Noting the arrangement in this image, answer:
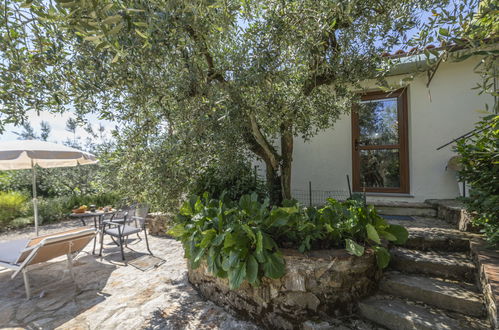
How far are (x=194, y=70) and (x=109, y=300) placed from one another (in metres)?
2.92

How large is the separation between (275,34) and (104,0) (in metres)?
1.59

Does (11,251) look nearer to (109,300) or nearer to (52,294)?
(52,294)

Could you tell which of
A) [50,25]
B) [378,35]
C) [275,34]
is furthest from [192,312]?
[378,35]

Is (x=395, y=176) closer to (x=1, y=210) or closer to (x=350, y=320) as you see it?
(x=350, y=320)

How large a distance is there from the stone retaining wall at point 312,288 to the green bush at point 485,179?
1.18 m

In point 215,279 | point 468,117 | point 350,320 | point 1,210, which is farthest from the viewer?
point 1,210

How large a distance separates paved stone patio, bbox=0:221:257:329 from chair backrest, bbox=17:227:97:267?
0.47m

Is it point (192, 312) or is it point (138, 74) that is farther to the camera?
point (192, 312)

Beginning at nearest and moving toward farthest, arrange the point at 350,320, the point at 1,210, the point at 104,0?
the point at 104,0
the point at 350,320
the point at 1,210

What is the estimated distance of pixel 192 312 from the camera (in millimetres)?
2664

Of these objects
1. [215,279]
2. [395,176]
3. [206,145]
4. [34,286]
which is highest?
[206,145]

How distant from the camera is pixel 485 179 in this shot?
2.53m

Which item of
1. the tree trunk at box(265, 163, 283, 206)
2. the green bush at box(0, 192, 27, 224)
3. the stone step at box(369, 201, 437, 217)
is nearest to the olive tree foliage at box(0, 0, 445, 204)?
the tree trunk at box(265, 163, 283, 206)

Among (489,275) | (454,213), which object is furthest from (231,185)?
(454,213)
